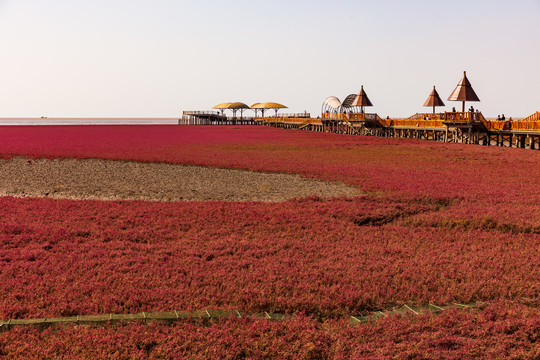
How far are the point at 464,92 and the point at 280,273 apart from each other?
45153 mm

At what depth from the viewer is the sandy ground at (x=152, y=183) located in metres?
18.9

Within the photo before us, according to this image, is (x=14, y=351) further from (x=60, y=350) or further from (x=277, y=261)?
(x=277, y=261)

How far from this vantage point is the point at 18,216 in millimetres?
13531

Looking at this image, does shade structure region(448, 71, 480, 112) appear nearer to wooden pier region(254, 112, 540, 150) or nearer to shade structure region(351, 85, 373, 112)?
wooden pier region(254, 112, 540, 150)

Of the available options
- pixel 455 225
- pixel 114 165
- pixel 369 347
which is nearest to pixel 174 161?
pixel 114 165

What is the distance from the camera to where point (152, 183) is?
22.0 meters

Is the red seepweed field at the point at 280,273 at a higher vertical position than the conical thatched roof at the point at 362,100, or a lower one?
lower

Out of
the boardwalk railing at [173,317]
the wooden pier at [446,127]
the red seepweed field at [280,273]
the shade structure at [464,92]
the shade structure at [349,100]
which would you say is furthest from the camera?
the shade structure at [349,100]

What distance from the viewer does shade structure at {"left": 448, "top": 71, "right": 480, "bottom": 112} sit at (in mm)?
48406

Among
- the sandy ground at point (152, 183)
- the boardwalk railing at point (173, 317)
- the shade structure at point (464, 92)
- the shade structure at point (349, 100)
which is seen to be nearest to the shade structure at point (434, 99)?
the shade structure at point (464, 92)

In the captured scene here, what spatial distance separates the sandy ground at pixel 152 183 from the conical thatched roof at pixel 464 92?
30.4 m

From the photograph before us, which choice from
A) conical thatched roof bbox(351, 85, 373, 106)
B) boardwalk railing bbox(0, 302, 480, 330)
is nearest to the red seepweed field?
boardwalk railing bbox(0, 302, 480, 330)

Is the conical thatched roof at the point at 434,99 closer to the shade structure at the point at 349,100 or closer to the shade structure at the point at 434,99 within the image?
the shade structure at the point at 434,99

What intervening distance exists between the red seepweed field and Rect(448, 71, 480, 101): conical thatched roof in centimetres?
3397
